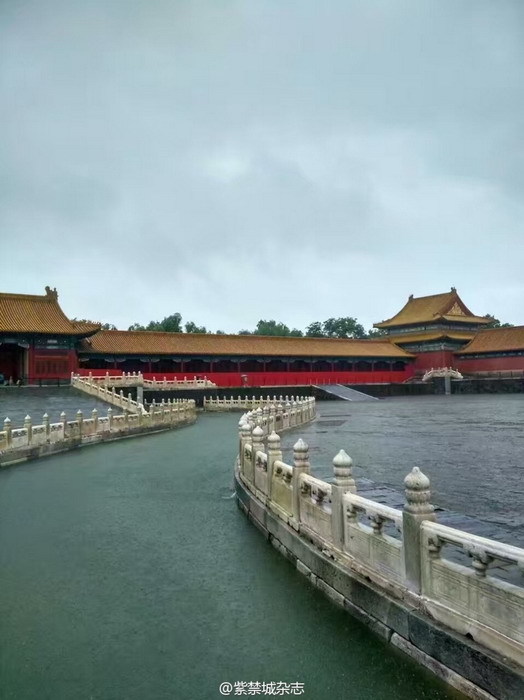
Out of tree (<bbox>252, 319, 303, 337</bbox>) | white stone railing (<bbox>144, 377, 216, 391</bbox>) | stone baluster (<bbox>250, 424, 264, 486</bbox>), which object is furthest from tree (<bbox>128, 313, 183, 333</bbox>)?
stone baluster (<bbox>250, 424, 264, 486</bbox>)

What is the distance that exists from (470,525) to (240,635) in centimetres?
362

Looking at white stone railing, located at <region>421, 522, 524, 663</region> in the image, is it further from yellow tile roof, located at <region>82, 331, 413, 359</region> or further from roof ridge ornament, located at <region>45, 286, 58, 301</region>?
roof ridge ornament, located at <region>45, 286, 58, 301</region>

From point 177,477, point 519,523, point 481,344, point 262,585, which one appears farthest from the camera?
point 481,344

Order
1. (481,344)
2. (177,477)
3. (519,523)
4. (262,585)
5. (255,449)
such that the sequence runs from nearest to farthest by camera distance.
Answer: (262,585) → (519,523) → (255,449) → (177,477) → (481,344)

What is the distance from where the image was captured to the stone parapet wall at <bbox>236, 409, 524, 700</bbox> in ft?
14.2

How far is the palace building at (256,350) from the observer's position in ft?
135

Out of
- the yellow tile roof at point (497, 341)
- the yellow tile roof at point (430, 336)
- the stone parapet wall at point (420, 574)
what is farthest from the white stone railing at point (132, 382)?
the yellow tile roof at point (497, 341)

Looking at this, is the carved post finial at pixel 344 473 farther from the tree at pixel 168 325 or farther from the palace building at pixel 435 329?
the tree at pixel 168 325

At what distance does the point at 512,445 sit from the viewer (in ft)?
55.5

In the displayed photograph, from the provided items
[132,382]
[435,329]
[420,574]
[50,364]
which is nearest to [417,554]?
[420,574]

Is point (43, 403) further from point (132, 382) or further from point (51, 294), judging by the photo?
point (51, 294)

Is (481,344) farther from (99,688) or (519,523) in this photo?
(99,688)

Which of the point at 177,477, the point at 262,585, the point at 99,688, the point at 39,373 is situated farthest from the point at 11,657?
the point at 39,373

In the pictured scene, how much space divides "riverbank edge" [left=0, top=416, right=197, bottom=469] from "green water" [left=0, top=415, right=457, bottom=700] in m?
5.77
